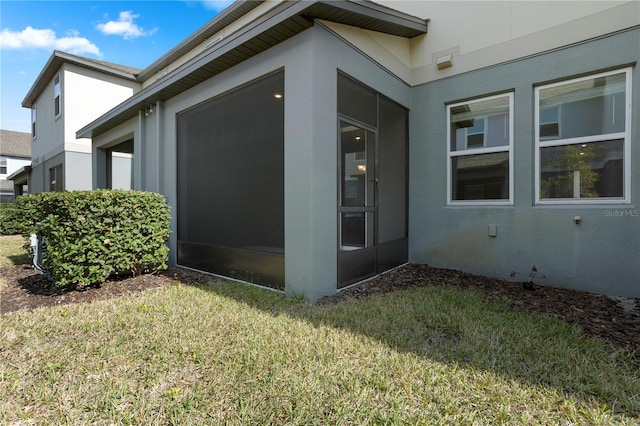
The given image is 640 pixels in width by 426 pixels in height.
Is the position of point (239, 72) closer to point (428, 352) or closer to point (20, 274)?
point (428, 352)

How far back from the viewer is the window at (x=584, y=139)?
435cm

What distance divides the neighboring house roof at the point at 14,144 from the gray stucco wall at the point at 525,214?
34.6m

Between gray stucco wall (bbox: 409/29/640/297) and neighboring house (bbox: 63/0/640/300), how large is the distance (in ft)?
0.06

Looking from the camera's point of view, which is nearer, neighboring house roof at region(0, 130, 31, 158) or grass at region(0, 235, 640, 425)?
grass at region(0, 235, 640, 425)

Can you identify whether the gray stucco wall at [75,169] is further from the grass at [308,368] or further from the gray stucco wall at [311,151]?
the gray stucco wall at [311,151]

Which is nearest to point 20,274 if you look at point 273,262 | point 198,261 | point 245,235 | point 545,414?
point 198,261

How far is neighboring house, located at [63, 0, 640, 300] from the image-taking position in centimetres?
416

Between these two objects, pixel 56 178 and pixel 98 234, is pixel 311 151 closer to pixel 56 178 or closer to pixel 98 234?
pixel 98 234

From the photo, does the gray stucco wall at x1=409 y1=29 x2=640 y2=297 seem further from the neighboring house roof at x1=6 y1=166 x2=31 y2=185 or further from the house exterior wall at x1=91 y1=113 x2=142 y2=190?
the neighboring house roof at x1=6 y1=166 x2=31 y2=185

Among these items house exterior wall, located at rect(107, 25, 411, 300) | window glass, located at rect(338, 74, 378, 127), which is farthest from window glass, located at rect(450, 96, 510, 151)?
house exterior wall, located at rect(107, 25, 411, 300)

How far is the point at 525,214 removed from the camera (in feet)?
16.2

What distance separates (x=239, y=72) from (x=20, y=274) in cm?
548

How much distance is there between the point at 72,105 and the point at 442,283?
47.4 feet

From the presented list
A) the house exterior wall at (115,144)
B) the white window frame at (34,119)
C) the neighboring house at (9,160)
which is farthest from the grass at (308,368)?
the neighboring house at (9,160)
